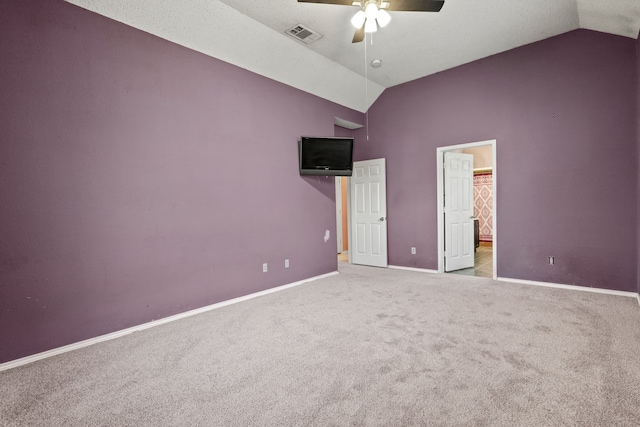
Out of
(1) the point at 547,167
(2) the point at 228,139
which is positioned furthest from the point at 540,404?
(2) the point at 228,139

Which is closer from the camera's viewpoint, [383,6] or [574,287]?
[383,6]

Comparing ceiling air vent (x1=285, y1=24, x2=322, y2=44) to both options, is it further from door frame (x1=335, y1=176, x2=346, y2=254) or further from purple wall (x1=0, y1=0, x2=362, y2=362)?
door frame (x1=335, y1=176, x2=346, y2=254)

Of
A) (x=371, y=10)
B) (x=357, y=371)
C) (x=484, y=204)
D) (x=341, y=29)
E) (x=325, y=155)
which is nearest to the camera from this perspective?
(x=357, y=371)

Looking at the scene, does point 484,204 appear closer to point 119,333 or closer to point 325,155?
point 325,155

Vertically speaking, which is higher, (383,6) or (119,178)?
(383,6)

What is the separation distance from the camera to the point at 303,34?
379 centimetres

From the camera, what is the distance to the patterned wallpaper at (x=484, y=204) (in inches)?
322

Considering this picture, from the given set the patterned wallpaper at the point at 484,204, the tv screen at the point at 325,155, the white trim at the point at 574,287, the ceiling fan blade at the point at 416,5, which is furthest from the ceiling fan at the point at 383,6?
the patterned wallpaper at the point at 484,204

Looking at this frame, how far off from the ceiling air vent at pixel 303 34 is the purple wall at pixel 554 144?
89.2 inches

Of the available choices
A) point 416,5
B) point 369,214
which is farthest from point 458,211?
point 416,5

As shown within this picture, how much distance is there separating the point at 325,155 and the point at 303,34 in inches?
64.7

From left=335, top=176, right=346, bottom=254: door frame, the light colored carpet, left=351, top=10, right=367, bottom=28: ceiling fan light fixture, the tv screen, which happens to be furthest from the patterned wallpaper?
left=351, top=10, right=367, bottom=28: ceiling fan light fixture

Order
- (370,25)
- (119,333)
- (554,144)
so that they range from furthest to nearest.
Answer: (554,144), (119,333), (370,25)

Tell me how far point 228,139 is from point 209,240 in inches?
49.7
